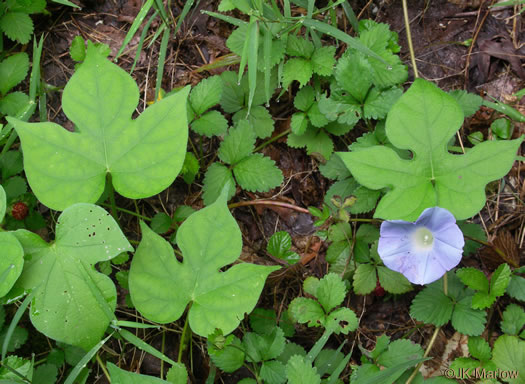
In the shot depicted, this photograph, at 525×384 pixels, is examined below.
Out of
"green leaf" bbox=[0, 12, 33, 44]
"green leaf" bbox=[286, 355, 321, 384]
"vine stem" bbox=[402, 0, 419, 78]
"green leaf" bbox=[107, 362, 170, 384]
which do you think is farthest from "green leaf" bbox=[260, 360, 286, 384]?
"green leaf" bbox=[0, 12, 33, 44]

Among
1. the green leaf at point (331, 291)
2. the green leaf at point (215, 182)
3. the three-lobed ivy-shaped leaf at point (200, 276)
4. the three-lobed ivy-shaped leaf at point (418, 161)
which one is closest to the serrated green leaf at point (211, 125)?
the green leaf at point (215, 182)

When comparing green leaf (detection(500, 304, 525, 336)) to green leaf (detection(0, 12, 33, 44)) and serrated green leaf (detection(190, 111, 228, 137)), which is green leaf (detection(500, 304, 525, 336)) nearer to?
serrated green leaf (detection(190, 111, 228, 137))

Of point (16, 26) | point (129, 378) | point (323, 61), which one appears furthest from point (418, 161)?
point (16, 26)

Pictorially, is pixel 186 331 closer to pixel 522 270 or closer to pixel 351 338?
pixel 351 338

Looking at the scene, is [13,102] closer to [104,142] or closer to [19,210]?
[19,210]

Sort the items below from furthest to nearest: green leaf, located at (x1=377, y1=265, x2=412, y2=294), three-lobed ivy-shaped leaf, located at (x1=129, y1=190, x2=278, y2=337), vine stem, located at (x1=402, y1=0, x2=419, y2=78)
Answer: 1. vine stem, located at (x1=402, y1=0, x2=419, y2=78)
2. green leaf, located at (x1=377, y1=265, x2=412, y2=294)
3. three-lobed ivy-shaped leaf, located at (x1=129, y1=190, x2=278, y2=337)

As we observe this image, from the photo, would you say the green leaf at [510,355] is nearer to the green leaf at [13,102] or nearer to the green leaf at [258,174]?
the green leaf at [258,174]
